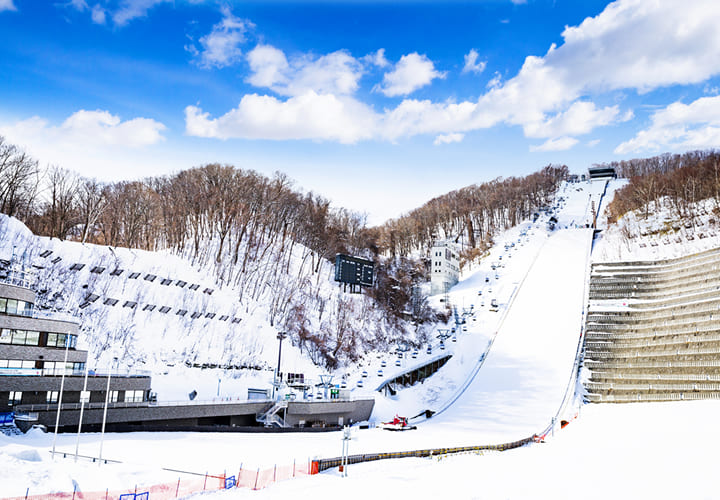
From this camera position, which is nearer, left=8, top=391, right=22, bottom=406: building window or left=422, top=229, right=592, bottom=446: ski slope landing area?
left=8, top=391, right=22, bottom=406: building window

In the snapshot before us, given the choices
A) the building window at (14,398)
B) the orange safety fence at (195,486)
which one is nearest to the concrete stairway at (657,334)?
the orange safety fence at (195,486)

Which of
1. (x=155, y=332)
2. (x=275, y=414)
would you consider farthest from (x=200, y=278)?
(x=275, y=414)

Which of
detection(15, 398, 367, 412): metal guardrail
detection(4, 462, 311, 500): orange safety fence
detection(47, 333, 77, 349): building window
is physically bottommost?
detection(4, 462, 311, 500): orange safety fence

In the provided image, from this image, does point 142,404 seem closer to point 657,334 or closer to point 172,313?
point 172,313

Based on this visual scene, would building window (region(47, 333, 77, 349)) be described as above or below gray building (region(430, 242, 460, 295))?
below

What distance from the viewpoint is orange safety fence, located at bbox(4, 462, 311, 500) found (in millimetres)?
12276

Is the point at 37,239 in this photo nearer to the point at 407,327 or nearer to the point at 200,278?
the point at 200,278

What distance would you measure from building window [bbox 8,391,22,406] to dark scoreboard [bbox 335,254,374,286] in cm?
3939

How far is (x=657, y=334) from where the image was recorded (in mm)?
39031

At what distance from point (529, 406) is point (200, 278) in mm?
32688

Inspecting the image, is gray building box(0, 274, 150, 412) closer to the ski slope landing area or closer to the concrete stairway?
the ski slope landing area

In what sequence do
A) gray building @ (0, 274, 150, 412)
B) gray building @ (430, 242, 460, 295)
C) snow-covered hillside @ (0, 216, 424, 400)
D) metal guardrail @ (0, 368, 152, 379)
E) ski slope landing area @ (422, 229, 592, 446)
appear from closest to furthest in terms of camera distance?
metal guardrail @ (0, 368, 152, 379)
gray building @ (0, 274, 150, 412)
ski slope landing area @ (422, 229, 592, 446)
snow-covered hillside @ (0, 216, 424, 400)
gray building @ (430, 242, 460, 295)

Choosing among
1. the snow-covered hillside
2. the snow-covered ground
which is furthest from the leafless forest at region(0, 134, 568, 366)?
the snow-covered ground

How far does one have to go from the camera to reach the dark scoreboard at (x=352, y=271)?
2360 inches
